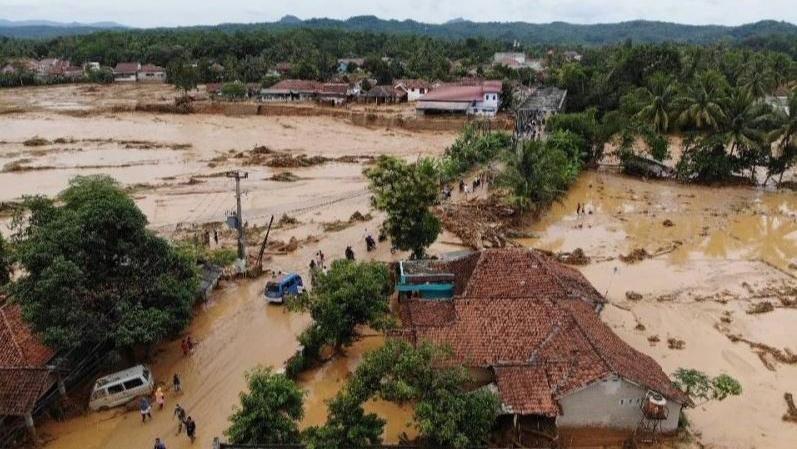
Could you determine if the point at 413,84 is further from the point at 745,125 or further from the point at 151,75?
the point at 151,75

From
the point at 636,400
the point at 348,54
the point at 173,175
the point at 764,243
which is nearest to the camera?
the point at 636,400

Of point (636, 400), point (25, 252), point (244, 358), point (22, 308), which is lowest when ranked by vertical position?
point (244, 358)

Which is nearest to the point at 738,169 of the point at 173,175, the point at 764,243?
the point at 764,243

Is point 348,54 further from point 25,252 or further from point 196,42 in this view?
point 25,252

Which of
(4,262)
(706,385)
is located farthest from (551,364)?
(4,262)

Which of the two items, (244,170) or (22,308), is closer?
(22,308)

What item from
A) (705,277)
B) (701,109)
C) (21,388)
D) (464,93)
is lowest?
(705,277)
